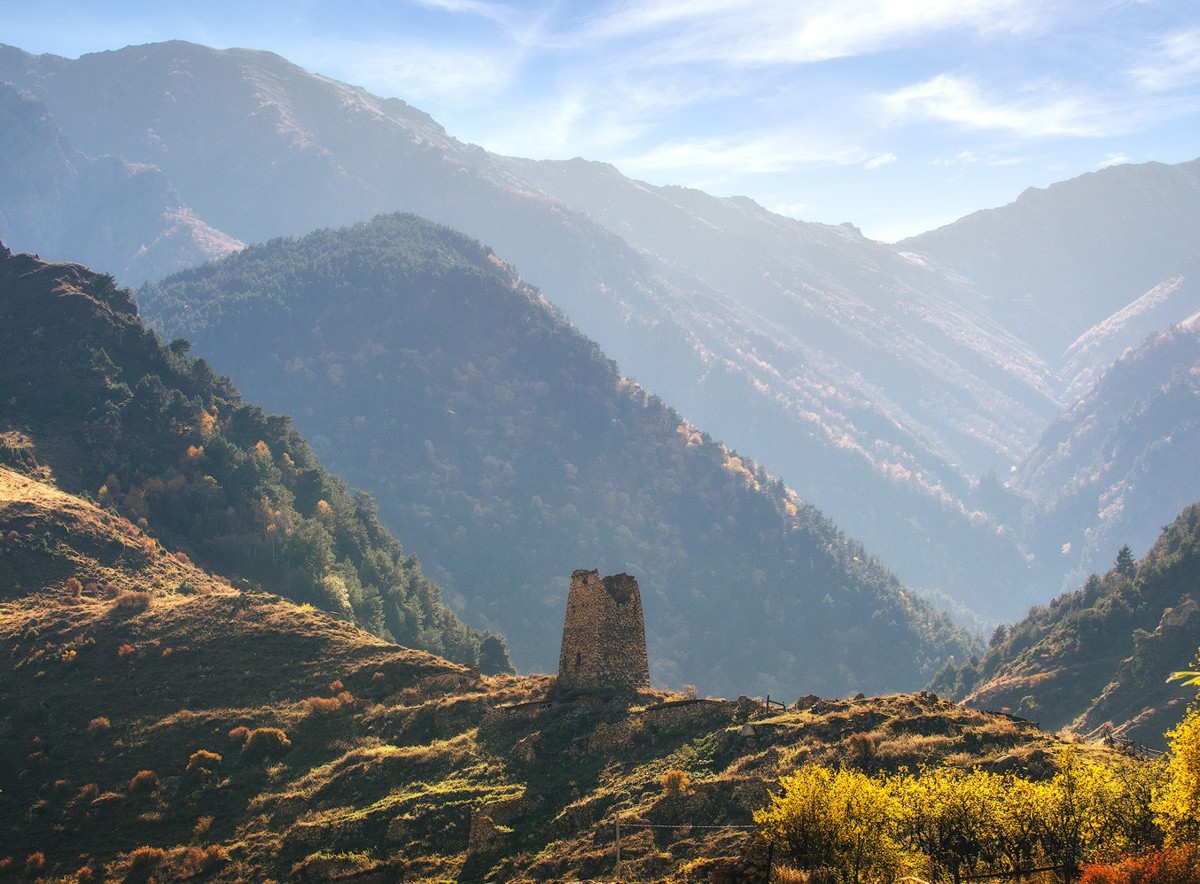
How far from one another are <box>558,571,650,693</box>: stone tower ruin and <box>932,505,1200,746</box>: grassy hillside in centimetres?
5509

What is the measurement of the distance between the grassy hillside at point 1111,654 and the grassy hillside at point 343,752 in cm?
5954

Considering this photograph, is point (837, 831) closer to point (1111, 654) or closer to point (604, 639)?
point (604, 639)

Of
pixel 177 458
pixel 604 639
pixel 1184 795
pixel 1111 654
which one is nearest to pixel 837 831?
pixel 1184 795

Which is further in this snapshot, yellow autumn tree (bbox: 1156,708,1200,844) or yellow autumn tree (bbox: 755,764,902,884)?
yellow autumn tree (bbox: 755,764,902,884)

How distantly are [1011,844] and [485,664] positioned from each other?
96747 mm

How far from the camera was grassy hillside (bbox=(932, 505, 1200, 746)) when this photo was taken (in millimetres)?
110938

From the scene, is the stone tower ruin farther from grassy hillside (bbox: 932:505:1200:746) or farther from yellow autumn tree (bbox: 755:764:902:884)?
grassy hillside (bbox: 932:505:1200:746)

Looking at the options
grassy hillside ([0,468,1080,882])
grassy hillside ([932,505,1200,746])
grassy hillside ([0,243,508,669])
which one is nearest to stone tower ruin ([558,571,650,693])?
grassy hillside ([0,468,1080,882])

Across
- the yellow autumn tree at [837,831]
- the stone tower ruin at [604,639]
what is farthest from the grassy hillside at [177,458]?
the yellow autumn tree at [837,831]

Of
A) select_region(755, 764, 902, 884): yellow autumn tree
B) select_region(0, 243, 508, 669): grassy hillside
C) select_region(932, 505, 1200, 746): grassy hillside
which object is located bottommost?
select_region(755, 764, 902, 884): yellow autumn tree

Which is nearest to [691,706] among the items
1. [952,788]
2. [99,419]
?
[952,788]

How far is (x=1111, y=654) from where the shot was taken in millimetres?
128250

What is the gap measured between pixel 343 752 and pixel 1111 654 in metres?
96.4

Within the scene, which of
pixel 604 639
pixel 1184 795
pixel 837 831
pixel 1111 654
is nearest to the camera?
pixel 1184 795
